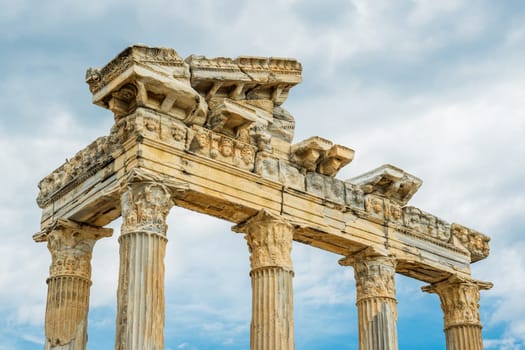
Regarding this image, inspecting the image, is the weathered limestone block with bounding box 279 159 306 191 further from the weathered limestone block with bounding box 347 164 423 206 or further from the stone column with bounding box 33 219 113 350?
the stone column with bounding box 33 219 113 350

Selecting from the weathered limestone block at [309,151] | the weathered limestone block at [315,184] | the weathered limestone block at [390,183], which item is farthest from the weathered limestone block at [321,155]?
the weathered limestone block at [390,183]

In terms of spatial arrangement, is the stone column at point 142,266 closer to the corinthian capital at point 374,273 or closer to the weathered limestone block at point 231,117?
the weathered limestone block at point 231,117

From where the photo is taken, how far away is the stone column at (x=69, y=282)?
78.9 ft

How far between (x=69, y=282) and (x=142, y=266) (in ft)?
11.6

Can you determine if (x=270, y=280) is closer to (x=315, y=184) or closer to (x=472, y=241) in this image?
(x=315, y=184)

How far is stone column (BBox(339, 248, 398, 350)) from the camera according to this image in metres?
26.7

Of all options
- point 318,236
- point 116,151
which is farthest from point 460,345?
point 116,151

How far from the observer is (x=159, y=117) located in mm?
23312

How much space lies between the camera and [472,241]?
30625 mm

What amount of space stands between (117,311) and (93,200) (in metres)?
3.29

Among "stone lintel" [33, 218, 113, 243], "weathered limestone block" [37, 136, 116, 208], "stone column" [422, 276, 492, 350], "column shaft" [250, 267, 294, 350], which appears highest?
"weathered limestone block" [37, 136, 116, 208]

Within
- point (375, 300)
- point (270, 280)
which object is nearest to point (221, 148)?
point (270, 280)

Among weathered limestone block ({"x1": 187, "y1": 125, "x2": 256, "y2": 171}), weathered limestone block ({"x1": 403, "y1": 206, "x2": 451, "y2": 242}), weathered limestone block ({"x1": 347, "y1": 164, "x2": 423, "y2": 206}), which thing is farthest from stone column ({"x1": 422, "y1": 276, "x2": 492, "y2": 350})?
weathered limestone block ({"x1": 187, "y1": 125, "x2": 256, "y2": 171})

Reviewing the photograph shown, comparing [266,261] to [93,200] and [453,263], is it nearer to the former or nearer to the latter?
[93,200]
